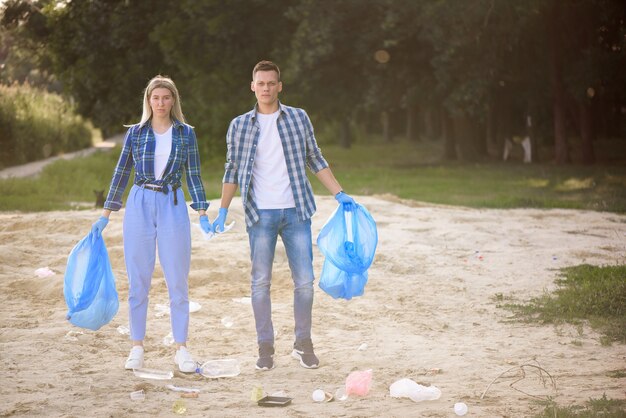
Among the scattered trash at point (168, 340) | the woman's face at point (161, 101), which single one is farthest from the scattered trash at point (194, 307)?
the woman's face at point (161, 101)

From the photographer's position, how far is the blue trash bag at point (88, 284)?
5.76 metres

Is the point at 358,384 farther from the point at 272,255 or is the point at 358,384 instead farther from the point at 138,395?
the point at 138,395

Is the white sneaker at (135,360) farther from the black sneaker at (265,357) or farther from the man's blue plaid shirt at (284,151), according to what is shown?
the man's blue plaid shirt at (284,151)

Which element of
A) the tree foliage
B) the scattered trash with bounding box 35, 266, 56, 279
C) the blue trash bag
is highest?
the tree foliage

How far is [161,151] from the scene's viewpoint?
18.9ft

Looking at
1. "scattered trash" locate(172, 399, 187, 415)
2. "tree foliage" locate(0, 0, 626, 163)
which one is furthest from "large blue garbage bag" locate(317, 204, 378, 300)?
"tree foliage" locate(0, 0, 626, 163)

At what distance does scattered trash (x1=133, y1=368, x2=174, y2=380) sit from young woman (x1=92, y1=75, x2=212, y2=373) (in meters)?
0.05

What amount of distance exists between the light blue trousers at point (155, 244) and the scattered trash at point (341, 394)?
1.15m

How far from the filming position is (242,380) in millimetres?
5602

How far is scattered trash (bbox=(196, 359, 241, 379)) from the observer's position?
568 cm

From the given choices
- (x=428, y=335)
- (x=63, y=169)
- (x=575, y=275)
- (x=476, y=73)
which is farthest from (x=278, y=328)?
(x=476, y=73)

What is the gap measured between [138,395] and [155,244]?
1.05 metres

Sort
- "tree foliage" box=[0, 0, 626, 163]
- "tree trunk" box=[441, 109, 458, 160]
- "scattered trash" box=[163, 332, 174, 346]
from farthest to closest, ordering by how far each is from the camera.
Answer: "tree trunk" box=[441, 109, 458, 160] < "tree foliage" box=[0, 0, 626, 163] < "scattered trash" box=[163, 332, 174, 346]

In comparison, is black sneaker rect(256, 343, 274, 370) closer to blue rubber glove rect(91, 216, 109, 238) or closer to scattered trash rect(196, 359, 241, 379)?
scattered trash rect(196, 359, 241, 379)
